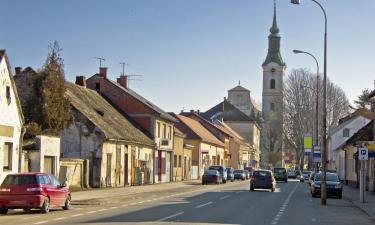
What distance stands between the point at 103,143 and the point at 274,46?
10370 cm

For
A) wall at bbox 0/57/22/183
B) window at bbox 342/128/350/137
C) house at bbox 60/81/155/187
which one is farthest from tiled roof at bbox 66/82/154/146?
window at bbox 342/128/350/137

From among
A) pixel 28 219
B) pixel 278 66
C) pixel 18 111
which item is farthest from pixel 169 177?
pixel 278 66

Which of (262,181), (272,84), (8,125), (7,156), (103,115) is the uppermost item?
(272,84)

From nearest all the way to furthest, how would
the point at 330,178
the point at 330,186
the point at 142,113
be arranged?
1. the point at 330,186
2. the point at 330,178
3. the point at 142,113

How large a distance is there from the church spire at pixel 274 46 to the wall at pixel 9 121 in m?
114

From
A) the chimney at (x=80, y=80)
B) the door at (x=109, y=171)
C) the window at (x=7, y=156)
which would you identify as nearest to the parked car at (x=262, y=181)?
the door at (x=109, y=171)

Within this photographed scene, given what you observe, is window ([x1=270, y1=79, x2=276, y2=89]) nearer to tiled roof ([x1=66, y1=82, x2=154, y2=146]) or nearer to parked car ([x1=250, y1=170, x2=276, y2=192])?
tiled roof ([x1=66, y1=82, x2=154, y2=146])

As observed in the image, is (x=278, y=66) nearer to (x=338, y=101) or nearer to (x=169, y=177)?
(x=338, y=101)

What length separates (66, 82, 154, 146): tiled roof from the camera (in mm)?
47594

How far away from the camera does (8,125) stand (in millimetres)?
33062

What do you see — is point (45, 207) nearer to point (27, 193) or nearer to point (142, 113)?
point (27, 193)

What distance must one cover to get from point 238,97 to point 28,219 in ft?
483

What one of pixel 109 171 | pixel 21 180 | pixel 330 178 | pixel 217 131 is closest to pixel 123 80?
pixel 109 171

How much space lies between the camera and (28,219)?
2108 cm
